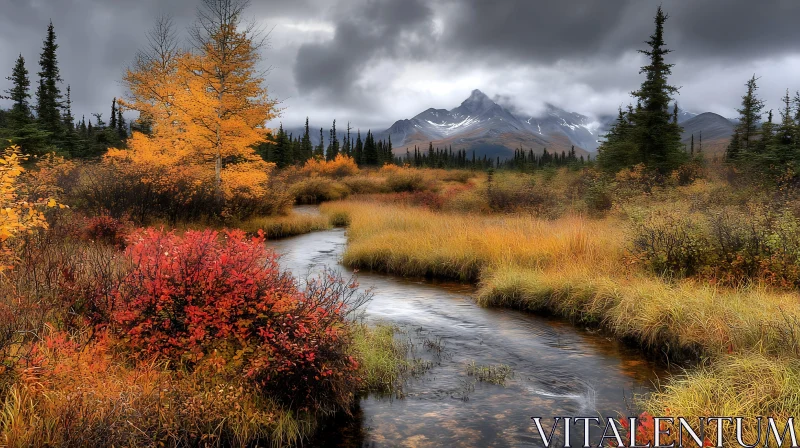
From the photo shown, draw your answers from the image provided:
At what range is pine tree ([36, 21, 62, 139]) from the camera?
41531mm

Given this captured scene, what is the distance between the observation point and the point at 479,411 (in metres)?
5.47

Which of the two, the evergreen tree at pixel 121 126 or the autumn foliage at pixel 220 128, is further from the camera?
the evergreen tree at pixel 121 126

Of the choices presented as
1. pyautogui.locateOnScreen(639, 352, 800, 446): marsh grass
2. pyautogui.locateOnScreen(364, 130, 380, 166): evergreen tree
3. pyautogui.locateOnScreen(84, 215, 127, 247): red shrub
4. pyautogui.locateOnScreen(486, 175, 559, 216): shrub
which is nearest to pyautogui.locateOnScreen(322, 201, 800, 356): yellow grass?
pyautogui.locateOnScreen(639, 352, 800, 446): marsh grass

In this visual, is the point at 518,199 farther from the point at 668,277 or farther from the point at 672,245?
the point at 668,277

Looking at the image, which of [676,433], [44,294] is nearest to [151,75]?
[44,294]

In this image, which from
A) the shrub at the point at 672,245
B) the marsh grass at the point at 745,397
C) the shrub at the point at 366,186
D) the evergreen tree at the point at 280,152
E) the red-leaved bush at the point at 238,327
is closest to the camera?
the marsh grass at the point at 745,397

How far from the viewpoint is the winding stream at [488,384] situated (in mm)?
5031

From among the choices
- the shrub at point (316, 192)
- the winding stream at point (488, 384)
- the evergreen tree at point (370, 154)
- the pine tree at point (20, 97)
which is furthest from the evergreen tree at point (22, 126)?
the evergreen tree at point (370, 154)

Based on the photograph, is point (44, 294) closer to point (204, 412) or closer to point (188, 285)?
point (188, 285)

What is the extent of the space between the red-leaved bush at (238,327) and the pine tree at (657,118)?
25209mm

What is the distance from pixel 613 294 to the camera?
8758 mm

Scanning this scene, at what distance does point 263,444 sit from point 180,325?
150 cm

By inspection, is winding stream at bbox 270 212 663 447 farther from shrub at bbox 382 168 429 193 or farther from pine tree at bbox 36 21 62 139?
pine tree at bbox 36 21 62 139

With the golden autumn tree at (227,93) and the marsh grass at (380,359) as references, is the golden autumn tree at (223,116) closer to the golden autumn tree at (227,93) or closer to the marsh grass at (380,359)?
the golden autumn tree at (227,93)
